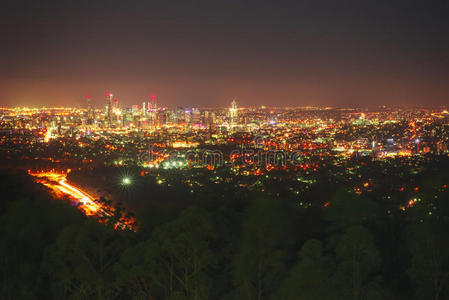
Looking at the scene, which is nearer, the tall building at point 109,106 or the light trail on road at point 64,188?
the light trail on road at point 64,188

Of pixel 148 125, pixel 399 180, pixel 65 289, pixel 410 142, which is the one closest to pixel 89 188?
pixel 65 289

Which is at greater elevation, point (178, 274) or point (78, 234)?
point (78, 234)

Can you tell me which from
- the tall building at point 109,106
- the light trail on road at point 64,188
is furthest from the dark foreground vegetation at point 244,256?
the tall building at point 109,106

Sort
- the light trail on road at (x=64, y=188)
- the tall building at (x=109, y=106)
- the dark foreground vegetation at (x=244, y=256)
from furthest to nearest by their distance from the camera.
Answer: the tall building at (x=109, y=106) → the light trail on road at (x=64, y=188) → the dark foreground vegetation at (x=244, y=256)

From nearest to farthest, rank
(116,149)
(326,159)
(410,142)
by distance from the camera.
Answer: (326,159) < (410,142) < (116,149)

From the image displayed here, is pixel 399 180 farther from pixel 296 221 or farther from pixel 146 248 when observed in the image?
pixel 146 248

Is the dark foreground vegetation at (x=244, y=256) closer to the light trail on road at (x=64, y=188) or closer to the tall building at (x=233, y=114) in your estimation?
the light trail on road at (x=64, y=188)

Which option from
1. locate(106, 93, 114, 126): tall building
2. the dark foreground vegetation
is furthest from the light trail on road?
locate(106, 93, 114, 126): tall building

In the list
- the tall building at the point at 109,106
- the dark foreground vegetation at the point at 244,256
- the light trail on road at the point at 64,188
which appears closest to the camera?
the dark foreground vegetation at the point at 244,256
